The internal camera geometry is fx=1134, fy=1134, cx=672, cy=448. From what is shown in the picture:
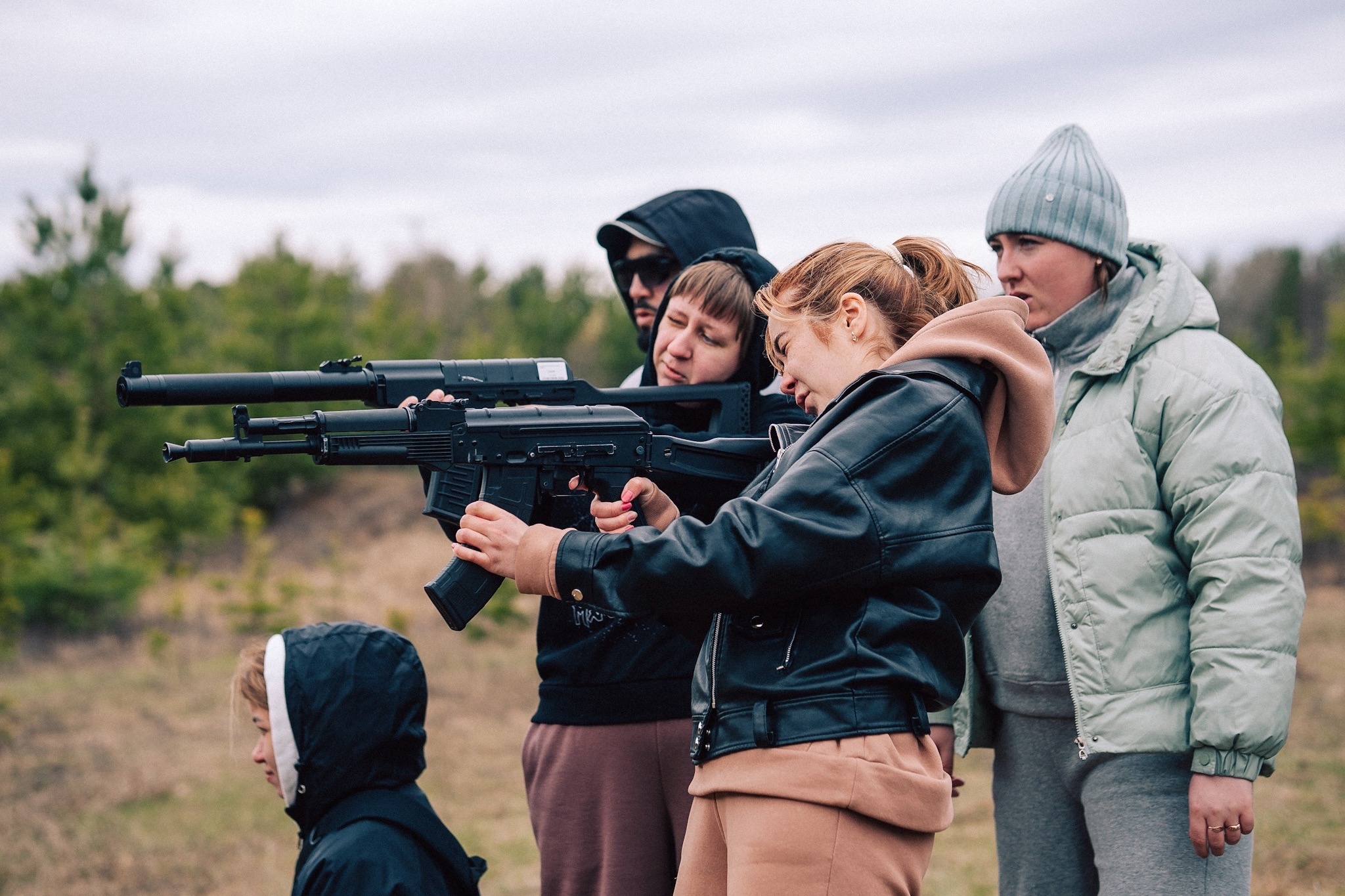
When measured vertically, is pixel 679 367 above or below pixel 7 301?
below

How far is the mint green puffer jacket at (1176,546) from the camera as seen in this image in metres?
2.75

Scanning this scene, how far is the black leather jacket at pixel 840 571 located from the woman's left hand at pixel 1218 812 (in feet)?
3.06

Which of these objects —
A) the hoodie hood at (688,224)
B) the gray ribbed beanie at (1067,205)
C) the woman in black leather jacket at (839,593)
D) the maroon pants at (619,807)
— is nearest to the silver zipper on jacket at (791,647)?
the woman in black leather jacket at (839,593)

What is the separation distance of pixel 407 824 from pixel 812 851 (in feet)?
3.88

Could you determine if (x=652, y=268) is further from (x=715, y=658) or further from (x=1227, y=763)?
(x=1227, y=763)

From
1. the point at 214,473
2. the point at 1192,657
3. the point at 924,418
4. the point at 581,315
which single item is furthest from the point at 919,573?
the point at 581,315

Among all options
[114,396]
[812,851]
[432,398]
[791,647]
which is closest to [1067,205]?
[791,647]

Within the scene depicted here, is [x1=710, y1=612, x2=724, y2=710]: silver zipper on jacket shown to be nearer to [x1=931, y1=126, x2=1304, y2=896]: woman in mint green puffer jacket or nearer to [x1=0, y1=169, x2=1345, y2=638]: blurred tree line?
[x1=931, y1=126, x2=1304, y2=896]: woman in mint green puffer jacket

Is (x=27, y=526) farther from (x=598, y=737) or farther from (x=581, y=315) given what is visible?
(x=581, y=315)

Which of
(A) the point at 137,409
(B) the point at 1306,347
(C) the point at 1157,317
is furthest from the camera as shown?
(B) the point at 1306,347

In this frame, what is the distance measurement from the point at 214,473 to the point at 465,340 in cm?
1100

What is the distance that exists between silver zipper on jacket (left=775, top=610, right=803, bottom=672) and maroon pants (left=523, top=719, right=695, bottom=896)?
983 mm

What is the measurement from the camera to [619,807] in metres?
3.03

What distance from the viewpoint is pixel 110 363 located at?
64.5 ft
